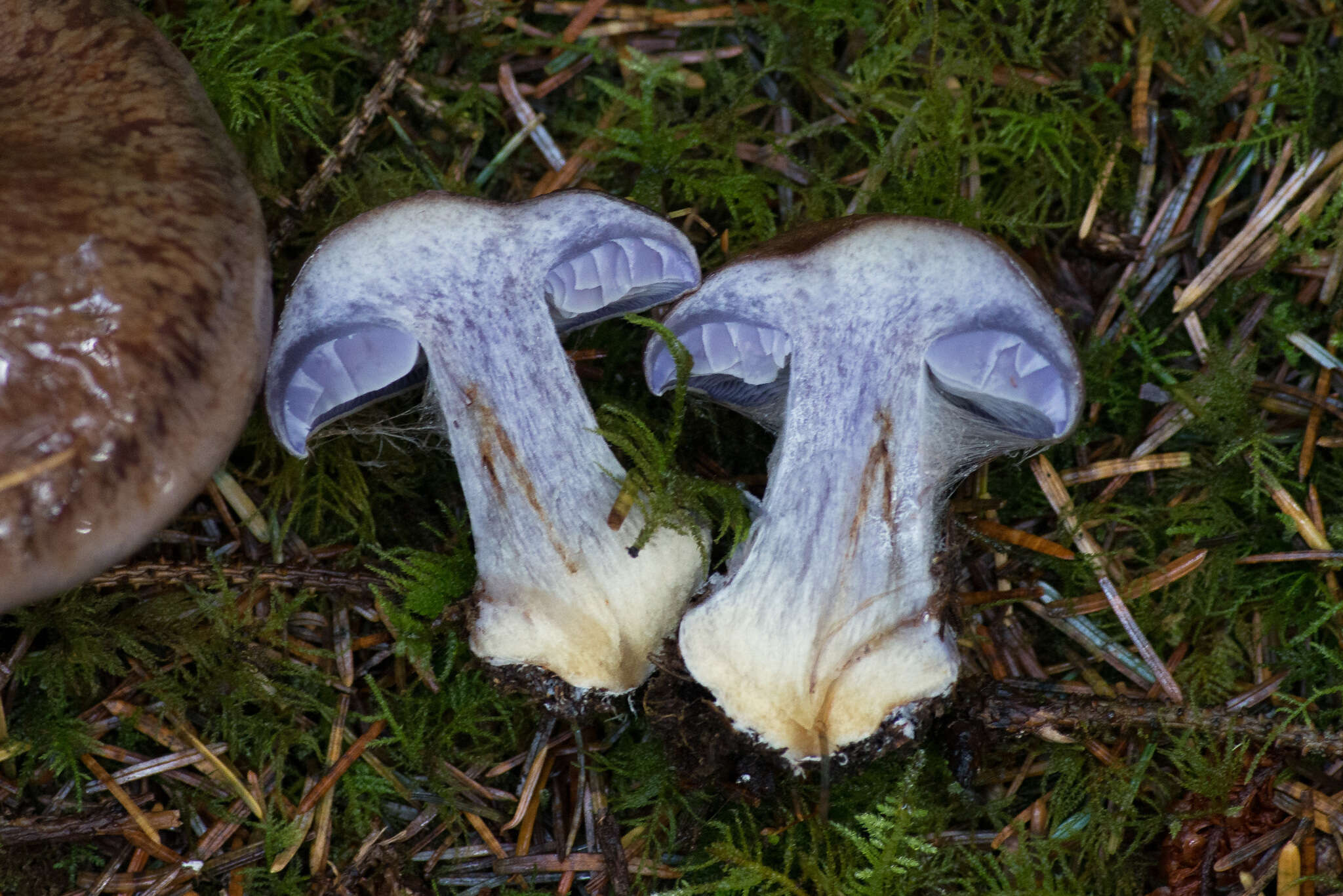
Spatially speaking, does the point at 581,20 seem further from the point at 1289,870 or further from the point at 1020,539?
the point at 1289,870

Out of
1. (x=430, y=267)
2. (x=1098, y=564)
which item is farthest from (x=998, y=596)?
(x=430, y=267)

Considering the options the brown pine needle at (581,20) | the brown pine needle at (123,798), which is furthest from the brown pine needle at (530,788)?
the brown pine needle at (581,20)

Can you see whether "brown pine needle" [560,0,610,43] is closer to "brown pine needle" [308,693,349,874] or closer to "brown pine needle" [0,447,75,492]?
"brown pine needle" [0,447,75,492]

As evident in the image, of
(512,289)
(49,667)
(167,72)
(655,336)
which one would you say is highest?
(167,72)

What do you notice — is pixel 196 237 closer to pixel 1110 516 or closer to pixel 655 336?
pixel 655 336

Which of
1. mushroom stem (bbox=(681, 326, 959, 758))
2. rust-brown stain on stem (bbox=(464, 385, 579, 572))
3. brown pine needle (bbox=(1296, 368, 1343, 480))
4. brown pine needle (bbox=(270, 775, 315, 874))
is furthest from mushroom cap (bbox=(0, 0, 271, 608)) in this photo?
brown pine needle (bbox=(1296, 368, 1343, 480))

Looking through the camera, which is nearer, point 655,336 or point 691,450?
point 655,336

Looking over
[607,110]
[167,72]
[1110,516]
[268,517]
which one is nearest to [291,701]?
[268,517]
